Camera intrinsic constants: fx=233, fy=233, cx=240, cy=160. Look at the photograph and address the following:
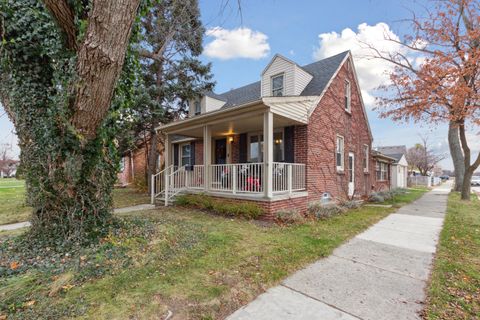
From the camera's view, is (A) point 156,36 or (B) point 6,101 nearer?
(B) point 6,101

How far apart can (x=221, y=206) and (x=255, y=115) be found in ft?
9.96

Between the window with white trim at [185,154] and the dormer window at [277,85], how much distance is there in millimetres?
5599

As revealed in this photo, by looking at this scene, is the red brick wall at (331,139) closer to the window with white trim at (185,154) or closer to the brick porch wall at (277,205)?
the brick porch wall at (277,205)

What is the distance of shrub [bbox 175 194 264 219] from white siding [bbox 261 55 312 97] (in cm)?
518

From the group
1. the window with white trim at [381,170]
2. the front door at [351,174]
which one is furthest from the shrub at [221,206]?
the window with white trim at [381,170]

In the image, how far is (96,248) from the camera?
3.67 meters

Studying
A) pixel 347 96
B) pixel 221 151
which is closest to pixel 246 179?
pixel 221 151

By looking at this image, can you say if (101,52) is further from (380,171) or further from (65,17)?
(380,171)

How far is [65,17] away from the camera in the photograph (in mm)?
2904

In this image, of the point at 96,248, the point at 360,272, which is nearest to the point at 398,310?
the point at 360,272

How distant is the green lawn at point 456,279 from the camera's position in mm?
2541

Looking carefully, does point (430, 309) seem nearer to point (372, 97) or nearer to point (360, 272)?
point (360, 272)

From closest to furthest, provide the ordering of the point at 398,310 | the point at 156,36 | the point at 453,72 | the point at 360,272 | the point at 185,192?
the point at 398,310, the point at 360,272, the point at 185,192, the point at 453,72, the point at 156,36

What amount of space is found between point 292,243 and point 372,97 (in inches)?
576
